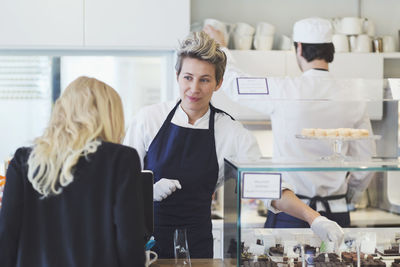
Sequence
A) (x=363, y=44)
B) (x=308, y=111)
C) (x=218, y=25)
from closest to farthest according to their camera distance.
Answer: (x=308, y=111) → (x=218, y=25) → (x=363, y=44)

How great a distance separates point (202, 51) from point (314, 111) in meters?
0.91

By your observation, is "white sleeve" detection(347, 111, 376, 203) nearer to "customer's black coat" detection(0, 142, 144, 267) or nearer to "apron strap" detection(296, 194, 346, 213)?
"apron strap" detection(296, 194, 346, 213)

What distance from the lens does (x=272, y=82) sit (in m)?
2.92

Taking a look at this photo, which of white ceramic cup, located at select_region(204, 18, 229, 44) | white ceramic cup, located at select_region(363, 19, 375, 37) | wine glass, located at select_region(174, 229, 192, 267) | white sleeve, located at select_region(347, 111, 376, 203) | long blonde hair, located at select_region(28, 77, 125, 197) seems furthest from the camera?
white ceramic cup, located at select_region(363, 19, 375, 37)

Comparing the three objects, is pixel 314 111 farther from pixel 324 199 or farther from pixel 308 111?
pixel 324 199

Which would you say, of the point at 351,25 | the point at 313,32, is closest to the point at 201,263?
the point at 313,32

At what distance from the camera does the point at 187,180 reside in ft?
7.44

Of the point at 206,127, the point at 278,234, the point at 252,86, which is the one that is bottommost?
the point at 278,234

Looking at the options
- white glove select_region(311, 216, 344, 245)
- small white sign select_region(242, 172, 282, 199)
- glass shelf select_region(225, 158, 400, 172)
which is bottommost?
white glove select_region(311, 216, 344, 245)

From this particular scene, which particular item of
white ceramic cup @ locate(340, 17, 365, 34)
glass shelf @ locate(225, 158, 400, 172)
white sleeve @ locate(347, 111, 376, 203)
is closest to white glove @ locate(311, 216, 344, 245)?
glass shelf @ locate(225, 158, 400, 172)

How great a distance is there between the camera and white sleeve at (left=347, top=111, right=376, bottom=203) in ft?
7.04

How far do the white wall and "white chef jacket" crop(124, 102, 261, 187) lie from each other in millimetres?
1855

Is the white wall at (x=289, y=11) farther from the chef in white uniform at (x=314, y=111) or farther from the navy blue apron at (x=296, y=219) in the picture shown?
the navy blue apron at (x=296, y=219)

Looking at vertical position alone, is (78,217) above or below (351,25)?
below
